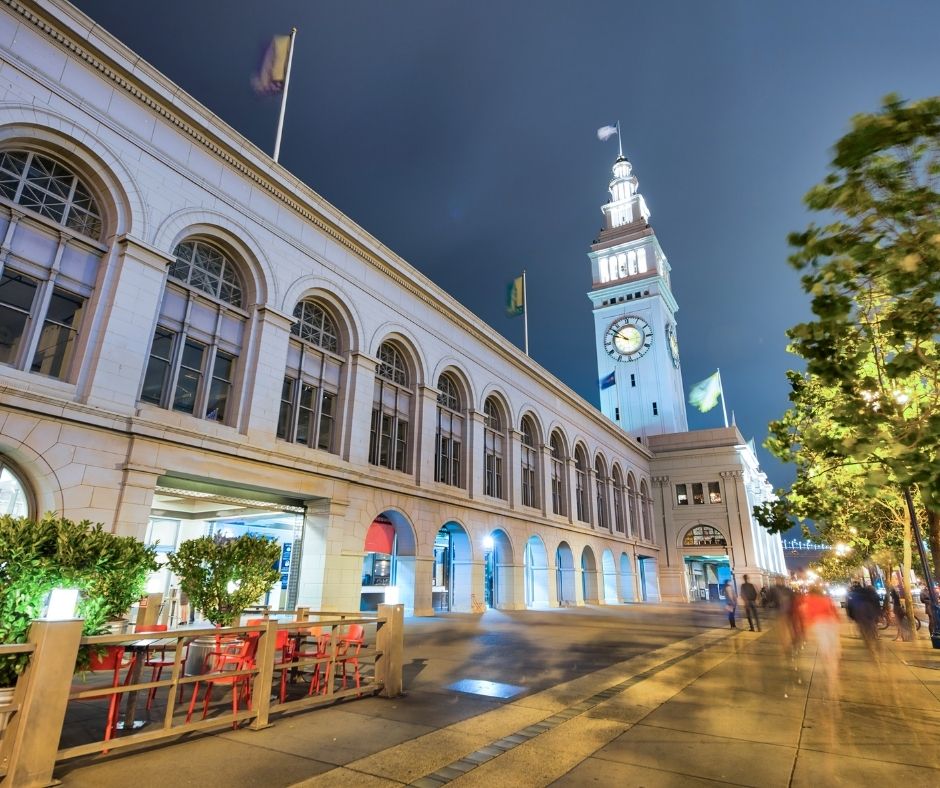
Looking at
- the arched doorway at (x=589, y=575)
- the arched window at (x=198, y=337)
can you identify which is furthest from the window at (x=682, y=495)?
the arched window at (x=198, y=337)

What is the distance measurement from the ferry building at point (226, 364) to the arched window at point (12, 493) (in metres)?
0.04

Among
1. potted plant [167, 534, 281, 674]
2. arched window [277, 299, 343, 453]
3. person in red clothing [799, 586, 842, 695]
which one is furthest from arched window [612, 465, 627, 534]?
potted plant [167, 534, 281, 674]

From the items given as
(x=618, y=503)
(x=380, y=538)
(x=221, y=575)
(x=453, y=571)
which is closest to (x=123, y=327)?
(x=221, y=575)

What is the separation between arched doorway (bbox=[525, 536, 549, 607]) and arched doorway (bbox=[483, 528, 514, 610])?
100 inches

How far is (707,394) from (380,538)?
45.9m

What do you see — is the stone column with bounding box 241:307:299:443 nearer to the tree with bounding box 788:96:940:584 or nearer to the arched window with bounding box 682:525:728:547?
the tree with bounding box 788:96:940:584

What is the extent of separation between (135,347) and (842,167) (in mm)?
15611

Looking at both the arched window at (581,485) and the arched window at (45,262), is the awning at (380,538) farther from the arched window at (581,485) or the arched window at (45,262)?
the arched window at (581,485)

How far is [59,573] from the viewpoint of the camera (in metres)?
5.73

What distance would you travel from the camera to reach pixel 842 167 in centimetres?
545

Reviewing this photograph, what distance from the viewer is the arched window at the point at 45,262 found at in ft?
43.0

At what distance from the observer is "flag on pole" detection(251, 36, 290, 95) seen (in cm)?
1989

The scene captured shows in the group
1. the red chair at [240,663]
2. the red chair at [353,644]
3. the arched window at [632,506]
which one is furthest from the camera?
the arched window at [632,506]

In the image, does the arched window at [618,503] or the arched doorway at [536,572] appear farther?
the arched window at [618,503]
